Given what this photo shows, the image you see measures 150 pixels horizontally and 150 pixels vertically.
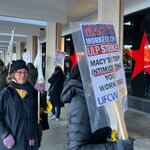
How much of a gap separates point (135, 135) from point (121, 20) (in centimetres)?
244

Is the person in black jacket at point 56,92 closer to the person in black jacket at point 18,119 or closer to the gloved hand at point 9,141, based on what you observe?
the person in black jacket at point 18,119

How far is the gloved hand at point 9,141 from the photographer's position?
2.92m

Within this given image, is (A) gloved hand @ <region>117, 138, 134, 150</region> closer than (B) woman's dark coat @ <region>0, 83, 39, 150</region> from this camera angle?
Yes

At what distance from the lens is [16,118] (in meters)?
2.97

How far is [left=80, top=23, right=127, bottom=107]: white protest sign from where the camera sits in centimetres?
179

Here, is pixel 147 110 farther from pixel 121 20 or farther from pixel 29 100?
pixel 29 100

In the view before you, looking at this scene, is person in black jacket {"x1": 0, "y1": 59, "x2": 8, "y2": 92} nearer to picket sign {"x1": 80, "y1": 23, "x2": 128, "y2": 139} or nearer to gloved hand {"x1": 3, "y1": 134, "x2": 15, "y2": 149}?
gloved hand {"x1": 3, "y1": 134, "x2": 15, "y2": 149}

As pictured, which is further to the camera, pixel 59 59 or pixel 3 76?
pixel 59 59

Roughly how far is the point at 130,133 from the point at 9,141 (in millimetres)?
4312

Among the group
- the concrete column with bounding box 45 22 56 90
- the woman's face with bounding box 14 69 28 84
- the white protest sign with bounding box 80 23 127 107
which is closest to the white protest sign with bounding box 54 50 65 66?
the concrete column with bounding box 45 22 56 90

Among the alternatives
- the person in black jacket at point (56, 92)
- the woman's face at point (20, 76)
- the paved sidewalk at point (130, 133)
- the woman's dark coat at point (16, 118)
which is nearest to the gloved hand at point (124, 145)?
the woman's dark coat at point (16, 118)

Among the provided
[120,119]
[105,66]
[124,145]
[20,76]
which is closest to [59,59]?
[20,76]

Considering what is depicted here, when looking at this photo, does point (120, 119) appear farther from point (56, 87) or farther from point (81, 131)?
point (56, 87)

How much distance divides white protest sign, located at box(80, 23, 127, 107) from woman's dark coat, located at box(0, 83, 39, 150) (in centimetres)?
130
